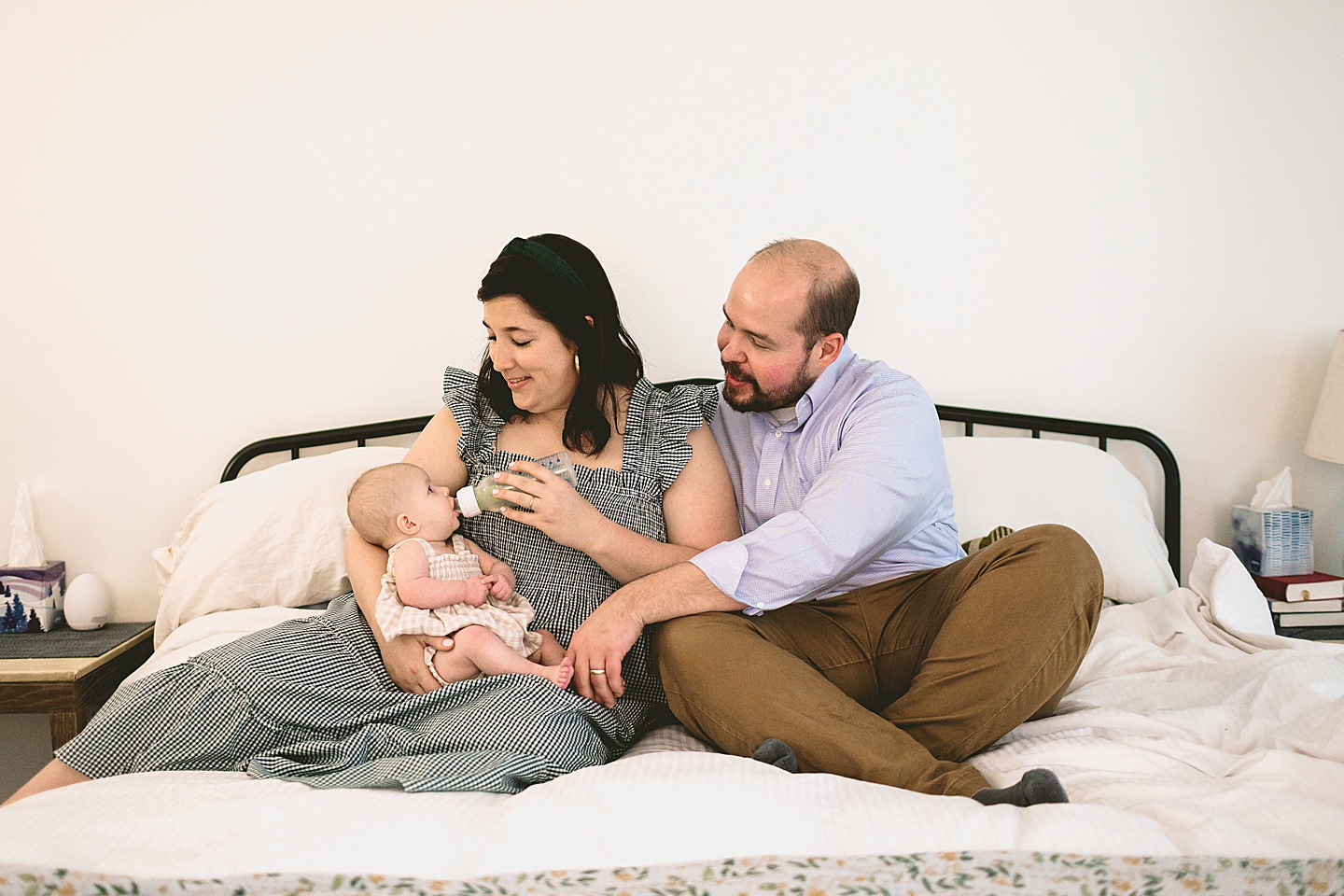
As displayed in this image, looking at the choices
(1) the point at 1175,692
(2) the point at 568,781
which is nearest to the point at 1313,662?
(1) the point at 1175,692

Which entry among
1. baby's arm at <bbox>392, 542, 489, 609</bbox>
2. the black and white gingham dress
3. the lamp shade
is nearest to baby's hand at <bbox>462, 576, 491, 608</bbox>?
baby's arm at <bbox>392, 542, 489, 609</bbox>

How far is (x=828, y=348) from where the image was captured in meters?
1.72

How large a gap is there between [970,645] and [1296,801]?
1.47 feet

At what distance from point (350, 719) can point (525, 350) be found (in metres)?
0.66

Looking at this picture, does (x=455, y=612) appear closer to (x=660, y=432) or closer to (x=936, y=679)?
(x=660, y=432)

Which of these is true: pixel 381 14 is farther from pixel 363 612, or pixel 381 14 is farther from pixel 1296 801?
pixel 1296 801

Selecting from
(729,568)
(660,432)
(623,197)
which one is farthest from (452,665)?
(623,197)

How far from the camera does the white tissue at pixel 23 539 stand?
6.97 feet

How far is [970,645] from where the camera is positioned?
1.33 m

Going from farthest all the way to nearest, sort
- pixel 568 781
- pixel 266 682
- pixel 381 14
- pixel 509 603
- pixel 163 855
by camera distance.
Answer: pixel 381 14 → pixel 509 603 → pixel 266 682 → pixel 568 781 → pixel 163 855

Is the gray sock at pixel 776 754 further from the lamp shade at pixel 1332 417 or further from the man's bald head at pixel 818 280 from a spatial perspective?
the lamp shade at pixel 1332 417

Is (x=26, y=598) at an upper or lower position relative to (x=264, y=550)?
lower

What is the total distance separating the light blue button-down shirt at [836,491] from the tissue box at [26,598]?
1563 mm

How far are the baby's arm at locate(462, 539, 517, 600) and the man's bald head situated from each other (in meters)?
0.67
